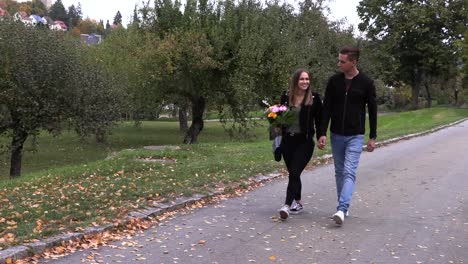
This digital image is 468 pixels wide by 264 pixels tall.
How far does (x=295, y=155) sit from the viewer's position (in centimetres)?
708

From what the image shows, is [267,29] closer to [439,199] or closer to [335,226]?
[439,199]

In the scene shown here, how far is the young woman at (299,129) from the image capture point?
6996mm

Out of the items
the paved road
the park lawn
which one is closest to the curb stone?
the park lawn

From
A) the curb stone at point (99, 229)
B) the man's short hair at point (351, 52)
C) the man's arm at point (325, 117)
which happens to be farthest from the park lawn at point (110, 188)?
the man's short hair at point (351, 52)

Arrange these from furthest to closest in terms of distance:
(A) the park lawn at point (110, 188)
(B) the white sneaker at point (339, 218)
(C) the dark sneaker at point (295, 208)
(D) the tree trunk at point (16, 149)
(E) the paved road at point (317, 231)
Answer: (D) the tree trunk at point (16, 149) → (C) the dark sneaker at point (295, 208) → (B) the white sneaker at point (339, 218) → (A) the park lawn at point (110, 188) → (E) the paved road at point (317, 231)

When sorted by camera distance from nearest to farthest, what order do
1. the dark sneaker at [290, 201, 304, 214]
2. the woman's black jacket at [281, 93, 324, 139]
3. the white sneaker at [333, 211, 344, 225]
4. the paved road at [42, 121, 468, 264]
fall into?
the paved road at [42, 121, 468, 264] → the white sneaker at [333, 211, 344, 225] → the woman's black jacket at [281, 93, 324, 139] → the dark sneaker at [290, 201, 304, 214]

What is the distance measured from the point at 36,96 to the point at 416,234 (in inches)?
591

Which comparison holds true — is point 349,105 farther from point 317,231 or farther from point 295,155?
point 317,231

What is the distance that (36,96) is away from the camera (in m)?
18.4

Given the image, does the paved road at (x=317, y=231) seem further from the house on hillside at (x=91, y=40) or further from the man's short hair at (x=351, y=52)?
the house on hillside at (x=91, y=40)

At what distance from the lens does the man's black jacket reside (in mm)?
6844

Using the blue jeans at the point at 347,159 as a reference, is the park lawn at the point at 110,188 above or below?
below

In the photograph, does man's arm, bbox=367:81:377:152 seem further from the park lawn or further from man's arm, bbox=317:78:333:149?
the park lawn

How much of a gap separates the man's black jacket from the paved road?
1.19m
